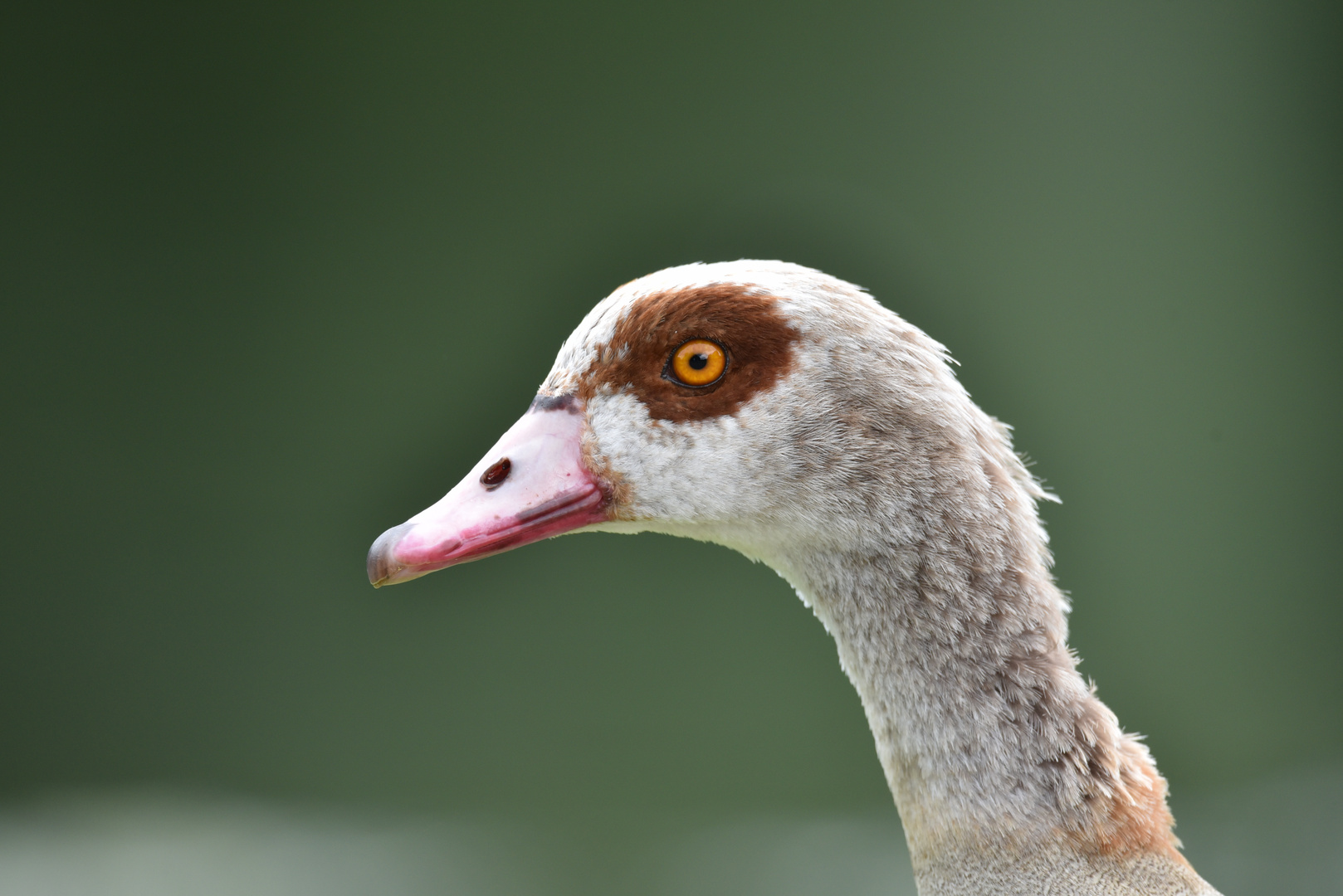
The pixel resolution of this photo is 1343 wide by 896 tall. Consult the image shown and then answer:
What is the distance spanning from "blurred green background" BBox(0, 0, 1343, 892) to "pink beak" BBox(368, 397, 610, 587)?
1629 millimetres

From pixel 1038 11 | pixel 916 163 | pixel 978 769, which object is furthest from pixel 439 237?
pixel 978 769

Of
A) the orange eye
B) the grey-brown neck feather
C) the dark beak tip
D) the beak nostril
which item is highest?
the orange eye

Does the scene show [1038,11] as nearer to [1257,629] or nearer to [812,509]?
[1257,629]

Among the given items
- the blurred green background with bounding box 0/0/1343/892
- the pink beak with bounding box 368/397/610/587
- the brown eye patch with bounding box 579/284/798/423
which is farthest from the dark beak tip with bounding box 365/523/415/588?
the blurred green background with bounding box 0/0/1343/892

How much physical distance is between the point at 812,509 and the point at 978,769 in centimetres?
34

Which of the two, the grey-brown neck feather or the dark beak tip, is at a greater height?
the dark beak tip

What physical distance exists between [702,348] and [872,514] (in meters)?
0.27

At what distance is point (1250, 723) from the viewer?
312 centimetres

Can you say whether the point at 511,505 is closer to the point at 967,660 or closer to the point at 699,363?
the point at 699,363

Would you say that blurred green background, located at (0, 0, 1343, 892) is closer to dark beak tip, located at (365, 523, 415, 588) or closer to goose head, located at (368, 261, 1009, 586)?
goose head, located at (368, 261, 1009, 586)

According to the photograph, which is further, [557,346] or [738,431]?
[557,346]

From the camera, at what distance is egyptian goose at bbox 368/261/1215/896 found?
113cm

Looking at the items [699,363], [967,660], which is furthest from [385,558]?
[967,660]

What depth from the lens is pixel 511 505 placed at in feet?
3.92
